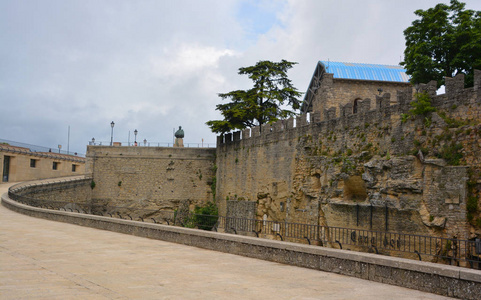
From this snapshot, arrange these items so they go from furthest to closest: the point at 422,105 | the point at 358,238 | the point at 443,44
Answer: the point at 443,44
the point at 358,238
the point at 422,105

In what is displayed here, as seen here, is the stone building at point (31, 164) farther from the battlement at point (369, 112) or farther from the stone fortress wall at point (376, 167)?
the stone fortress wall at point (376, 167)

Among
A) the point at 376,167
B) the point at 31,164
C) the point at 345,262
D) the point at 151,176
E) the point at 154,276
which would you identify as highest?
the point at 31,164

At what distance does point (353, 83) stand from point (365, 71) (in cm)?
184

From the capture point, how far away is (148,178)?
129ft

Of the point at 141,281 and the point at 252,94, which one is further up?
the point at 252,94

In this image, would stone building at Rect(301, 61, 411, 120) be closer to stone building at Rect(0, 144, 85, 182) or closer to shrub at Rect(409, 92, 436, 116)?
shrub at Rect(409, 92, 436, 116)

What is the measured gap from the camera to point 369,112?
831 inches

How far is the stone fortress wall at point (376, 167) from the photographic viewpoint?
16.4 metres

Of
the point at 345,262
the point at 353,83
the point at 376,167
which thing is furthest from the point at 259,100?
the point at 345,262

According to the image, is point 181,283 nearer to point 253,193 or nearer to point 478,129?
point 478,129

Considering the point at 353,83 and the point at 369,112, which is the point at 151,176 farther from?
the point at 369,112

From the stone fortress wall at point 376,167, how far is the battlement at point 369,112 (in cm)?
4

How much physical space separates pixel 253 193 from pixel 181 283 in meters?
23.1

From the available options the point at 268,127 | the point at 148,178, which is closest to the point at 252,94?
the point at 268,127
